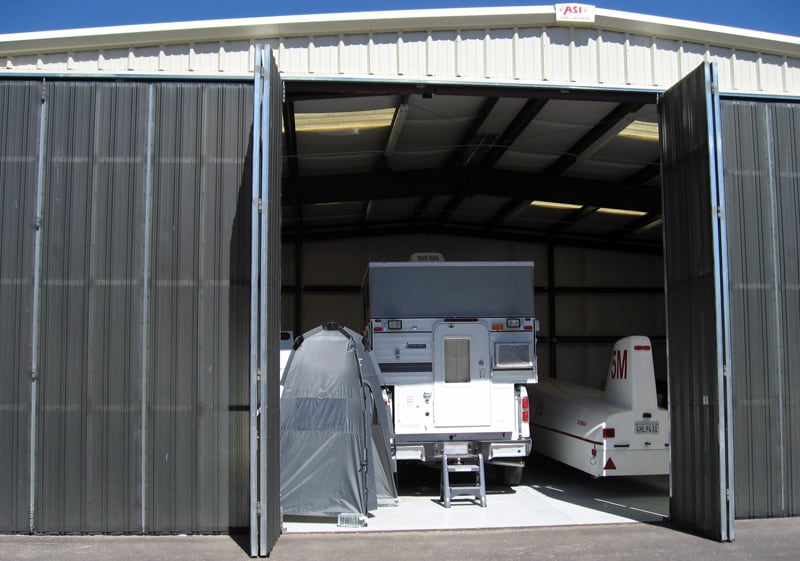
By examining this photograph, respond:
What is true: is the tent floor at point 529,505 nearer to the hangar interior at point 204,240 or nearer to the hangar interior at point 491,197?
the hangar interior at point 204,240

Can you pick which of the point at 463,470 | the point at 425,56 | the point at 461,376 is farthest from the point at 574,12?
the point at 463,470

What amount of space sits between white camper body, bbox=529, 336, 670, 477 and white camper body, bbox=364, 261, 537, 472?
2.80 feet

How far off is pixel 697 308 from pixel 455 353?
3.73 m

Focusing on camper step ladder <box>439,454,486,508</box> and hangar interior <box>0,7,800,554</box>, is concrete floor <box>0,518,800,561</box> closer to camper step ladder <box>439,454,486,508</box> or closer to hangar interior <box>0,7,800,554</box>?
hangar interior <box>0,7,800,554</box>

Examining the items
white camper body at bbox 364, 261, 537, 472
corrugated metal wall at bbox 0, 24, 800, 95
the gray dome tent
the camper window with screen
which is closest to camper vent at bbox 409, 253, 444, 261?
white camper body at bbox 364, 261, 537, 472

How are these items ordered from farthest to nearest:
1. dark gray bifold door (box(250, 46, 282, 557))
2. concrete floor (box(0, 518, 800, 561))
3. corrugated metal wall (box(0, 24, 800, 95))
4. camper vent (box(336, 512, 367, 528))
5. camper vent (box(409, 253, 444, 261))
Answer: camper vent (box(409, 253, 444, 261)) < corrugated metal wall (box(0, 24, 800, 95)) < camper vent (box(336, 512, 367, 528)) < dark gray bifold door (box(250, 46, 282, 557)) < concrete floor (box(0, 518, 800, 561))

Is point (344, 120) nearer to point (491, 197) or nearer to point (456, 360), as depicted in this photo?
point (456, 360)

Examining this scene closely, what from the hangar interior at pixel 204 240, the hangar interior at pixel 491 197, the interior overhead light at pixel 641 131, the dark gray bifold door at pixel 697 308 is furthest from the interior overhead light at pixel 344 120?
the dark gray bifold door at pixel 697 308

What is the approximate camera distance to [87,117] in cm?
757

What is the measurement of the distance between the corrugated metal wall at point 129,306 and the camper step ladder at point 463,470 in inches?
125

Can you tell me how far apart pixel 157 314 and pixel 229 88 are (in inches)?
94.8

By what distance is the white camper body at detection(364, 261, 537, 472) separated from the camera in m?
10.2

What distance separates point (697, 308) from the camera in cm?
768

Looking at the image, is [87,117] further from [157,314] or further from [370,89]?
[370,89]
